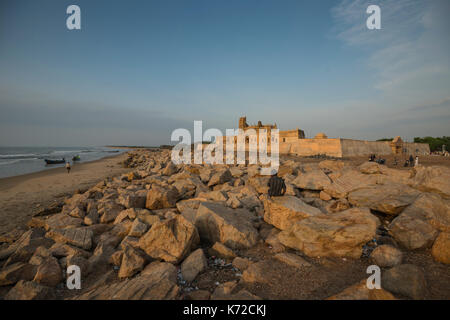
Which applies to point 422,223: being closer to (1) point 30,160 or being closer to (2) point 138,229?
(2) point 138,229

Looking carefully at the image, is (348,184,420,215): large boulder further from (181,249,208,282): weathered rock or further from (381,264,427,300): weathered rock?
(181,249,208,282): weathered rock

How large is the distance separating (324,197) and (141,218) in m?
5.42

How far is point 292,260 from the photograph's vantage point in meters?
3.12

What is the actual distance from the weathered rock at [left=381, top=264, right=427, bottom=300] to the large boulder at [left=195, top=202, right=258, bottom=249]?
2.07 meters

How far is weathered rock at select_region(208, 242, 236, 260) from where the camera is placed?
3.35 m

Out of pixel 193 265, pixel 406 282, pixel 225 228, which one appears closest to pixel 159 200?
pixel 225 228

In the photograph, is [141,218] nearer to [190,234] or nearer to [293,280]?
[190,234]

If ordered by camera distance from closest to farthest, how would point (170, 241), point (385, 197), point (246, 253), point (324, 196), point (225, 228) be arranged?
1. point (170, 241)
2. point (246, 253)
3. point (225, 228)
4. point (385, 197)
5. point (324, 196)

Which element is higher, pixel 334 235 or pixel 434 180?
pixel 434 180

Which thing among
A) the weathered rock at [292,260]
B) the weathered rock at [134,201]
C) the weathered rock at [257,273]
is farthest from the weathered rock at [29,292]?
the weathered rock at [292,260]

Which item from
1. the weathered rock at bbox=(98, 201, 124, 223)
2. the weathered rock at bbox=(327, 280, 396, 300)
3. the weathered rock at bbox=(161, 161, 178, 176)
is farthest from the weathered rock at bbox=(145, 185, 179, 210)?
the weathered rock at bbox=(161, 161, 178, 176)

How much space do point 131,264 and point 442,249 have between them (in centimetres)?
497
